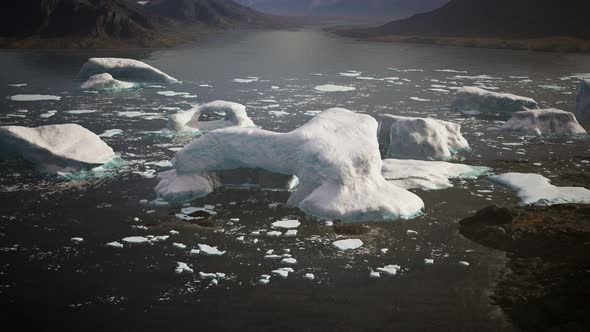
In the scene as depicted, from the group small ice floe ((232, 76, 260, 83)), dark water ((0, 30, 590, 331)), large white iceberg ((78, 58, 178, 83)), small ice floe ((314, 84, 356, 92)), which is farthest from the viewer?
small ice floe ((232, 76, 260, 83))

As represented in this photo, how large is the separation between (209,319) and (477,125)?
10.6 meters

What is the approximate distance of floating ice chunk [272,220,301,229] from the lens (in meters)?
7.51

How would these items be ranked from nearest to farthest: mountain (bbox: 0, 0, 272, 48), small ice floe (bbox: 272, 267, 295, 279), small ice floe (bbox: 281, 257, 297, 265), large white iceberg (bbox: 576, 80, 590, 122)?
small ice floe (bbox: 272, 267, 295, 279), small ice floe (bbox: 281, 257, 297, 265), large white iceberg (bbox: 576, 80, 590, 122), mountain (bbox: 0, 0, 272, 48)

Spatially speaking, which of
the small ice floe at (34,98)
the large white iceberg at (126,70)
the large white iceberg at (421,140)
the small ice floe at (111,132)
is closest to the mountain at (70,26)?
the large white iceberg at (126,70)

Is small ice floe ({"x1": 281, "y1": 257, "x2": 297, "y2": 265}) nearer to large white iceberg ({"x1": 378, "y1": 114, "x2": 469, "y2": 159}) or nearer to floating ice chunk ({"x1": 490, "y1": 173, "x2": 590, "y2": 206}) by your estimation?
floating ice chunk ({"x1": 490, "y1": 173, "x2": 590, "y2": 206})

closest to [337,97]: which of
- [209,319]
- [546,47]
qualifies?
→ [209,319]

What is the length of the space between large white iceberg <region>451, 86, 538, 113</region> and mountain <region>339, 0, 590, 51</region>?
25.4 metres

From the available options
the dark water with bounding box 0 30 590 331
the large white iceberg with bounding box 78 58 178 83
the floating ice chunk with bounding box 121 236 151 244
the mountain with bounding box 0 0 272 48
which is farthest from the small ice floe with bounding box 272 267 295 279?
the mountain with bounding box 0 0 272 48

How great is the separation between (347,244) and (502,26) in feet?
149

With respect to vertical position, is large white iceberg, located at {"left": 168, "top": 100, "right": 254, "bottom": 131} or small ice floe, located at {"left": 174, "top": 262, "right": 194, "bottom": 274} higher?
large white iceberg, located at {"left": 168, "top": 100, "right": 254, "bottom": 131}

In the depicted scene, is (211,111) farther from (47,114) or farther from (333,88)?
(333,88)

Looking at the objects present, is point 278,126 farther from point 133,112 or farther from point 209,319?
point 209,319

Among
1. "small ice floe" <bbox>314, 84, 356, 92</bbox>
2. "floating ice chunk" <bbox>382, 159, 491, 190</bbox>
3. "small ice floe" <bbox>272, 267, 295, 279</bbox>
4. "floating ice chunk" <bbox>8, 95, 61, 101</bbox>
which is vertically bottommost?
"small ice floe" <bbox>272, 267, 295, 279</bbox>

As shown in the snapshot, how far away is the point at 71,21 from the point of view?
125 feet
